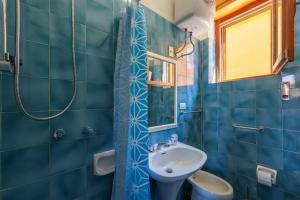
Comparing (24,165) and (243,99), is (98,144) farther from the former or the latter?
(243,99)

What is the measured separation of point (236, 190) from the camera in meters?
1.85

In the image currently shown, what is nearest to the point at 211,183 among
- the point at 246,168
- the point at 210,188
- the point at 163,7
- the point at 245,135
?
the point at 210,188

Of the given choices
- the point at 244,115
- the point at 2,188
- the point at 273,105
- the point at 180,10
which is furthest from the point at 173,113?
the point at 2,188

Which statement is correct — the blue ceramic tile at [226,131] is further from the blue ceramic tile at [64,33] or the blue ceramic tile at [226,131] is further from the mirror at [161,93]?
the blue ceramic tile at [64,33]

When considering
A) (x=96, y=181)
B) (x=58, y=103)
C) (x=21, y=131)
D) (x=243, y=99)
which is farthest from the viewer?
(x=243, y=99)

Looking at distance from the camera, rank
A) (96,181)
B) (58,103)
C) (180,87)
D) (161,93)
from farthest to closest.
Answer: 1. (180,87)
2. (161,93)
3. (96,181)
4. (58,103)

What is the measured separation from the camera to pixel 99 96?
117 cm

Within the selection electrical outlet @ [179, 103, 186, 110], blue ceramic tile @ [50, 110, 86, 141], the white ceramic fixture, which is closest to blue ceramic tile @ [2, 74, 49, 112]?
blue ceramic tile @ [50, 110, 86, 141]

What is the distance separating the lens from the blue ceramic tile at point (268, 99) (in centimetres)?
154

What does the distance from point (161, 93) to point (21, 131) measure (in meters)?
1.18

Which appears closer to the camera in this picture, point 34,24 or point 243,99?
point 34,24

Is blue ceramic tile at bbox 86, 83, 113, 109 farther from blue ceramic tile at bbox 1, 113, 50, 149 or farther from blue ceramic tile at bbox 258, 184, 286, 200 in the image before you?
blue ceramic tile at bbox 258, 184, 286, 200

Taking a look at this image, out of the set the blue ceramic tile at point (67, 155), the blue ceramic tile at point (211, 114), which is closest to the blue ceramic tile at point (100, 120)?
the blue ceramic tile at point (67, 155)

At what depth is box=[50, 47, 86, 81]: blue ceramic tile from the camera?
96cm
